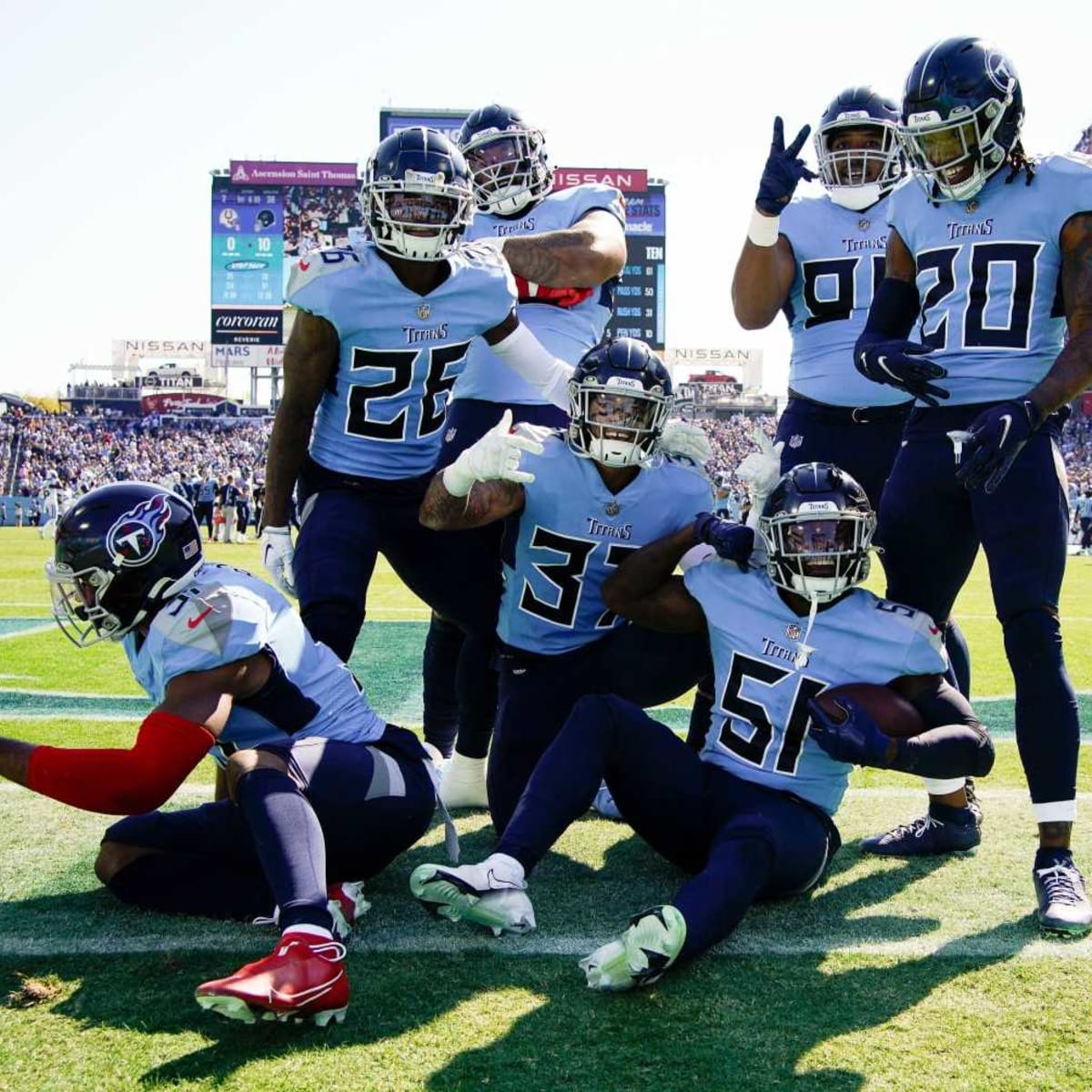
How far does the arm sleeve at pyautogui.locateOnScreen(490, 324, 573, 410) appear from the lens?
3.88m

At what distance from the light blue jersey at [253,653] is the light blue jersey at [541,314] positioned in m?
1.54

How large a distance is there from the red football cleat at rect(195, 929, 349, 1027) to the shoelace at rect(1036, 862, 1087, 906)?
169 centimetres

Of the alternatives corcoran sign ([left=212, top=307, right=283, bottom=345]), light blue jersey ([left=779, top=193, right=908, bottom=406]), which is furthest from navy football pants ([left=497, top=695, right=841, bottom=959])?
corcoran sign ([left=212, top=307, right=283, bottom=345])


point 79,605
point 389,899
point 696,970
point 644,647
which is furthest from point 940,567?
point 79,605

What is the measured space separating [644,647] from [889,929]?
1.07 meters

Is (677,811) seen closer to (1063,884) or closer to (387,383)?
(1063,884)

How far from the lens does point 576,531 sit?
142 inches

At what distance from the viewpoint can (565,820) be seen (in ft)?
9.22

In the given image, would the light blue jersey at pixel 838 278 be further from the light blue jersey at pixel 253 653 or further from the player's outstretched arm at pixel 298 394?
the light blue jersey at pixel 253 653

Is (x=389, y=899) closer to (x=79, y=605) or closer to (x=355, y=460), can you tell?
(x=79, y=605)

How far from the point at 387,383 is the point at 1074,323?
1978 millimetres

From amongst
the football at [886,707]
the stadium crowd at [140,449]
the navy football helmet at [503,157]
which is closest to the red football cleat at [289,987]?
the football at [886,707]

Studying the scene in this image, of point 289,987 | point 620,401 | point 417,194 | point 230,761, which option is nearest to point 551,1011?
point 289,987

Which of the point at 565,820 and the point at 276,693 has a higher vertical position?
the point at 276,693
